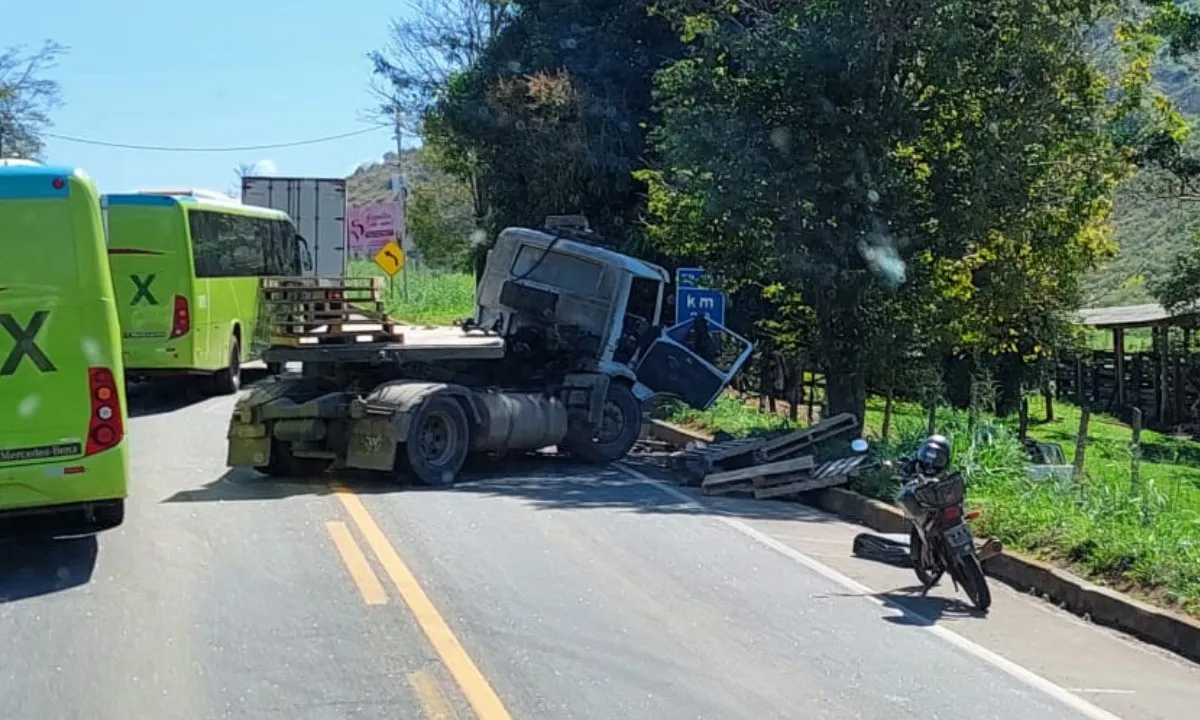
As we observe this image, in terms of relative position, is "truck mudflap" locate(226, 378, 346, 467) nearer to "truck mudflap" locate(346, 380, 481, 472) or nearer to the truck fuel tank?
"truck mudflap" locate(346, 380, 481, 472)

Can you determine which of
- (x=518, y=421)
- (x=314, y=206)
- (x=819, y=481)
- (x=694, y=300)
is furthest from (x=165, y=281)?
(x=314, y=206)

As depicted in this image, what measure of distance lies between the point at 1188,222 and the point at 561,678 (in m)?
36.4

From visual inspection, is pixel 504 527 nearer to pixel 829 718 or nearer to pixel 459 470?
pixel 459 470

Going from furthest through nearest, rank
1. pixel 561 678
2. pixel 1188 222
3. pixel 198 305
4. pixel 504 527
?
pixel 1188 222 → pixel 198 305 → pixel 504 527 → pixel 561 678

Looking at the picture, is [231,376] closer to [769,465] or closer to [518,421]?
[518,421]

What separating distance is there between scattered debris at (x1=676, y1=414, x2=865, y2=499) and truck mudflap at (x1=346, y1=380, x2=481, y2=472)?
→ 274cm

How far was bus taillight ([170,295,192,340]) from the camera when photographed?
20.8 m

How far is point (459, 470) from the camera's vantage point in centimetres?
1393

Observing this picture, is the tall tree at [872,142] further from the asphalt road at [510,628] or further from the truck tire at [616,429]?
the asphalt road at [510,628]

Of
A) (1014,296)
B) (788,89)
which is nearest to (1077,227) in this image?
(1014,296)

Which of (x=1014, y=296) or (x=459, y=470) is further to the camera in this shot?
(x=1014, y=296)

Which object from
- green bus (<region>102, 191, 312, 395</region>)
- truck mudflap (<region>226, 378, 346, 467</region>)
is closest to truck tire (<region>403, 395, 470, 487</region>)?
truck mudflap (<region>226, 378, 346, 467</region>)

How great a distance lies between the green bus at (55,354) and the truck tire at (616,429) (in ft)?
23.4

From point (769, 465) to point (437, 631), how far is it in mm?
6549
